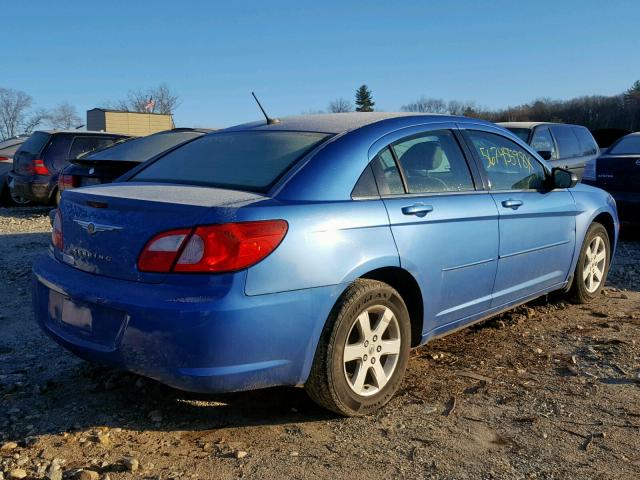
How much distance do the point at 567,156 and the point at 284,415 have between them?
25.9ft

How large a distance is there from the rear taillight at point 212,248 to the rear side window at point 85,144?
923 cm

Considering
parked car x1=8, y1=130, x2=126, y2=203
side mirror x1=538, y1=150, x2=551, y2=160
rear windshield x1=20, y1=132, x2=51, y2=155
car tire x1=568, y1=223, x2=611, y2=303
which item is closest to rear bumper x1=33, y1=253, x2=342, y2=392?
car tire x1=568, y1=223, x2=611, y2=303

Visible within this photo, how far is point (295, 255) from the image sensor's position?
274cm

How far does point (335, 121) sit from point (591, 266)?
2.78 metres

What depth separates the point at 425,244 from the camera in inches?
132

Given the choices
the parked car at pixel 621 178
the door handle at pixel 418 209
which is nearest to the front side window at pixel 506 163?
the door handle at pixel 418 209

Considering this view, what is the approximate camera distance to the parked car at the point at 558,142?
929 centimetres

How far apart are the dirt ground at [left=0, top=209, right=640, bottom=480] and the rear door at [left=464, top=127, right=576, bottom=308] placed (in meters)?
0.46

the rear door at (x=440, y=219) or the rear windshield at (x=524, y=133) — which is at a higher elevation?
the rear windshield at (x=524, y=133)

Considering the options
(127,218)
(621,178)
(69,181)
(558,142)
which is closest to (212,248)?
(127,218)

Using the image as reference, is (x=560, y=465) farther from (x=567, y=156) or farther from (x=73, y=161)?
(x=567, y=156)

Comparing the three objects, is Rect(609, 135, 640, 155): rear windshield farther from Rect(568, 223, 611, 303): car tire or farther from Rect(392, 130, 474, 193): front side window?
Rect(392, 130, 474, 193): front side window

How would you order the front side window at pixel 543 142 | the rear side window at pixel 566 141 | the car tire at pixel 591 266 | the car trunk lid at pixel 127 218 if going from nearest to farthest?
1. the car trunk lid at pixel 127 218
2. the car tire at pixel 591 266
3. the front side window at pixel 543 142
4. the rear side window at pixel 566 141

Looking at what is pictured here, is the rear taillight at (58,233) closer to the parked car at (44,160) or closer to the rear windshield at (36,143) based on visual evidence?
the parked car at (44,160)
